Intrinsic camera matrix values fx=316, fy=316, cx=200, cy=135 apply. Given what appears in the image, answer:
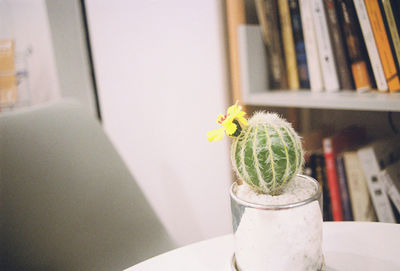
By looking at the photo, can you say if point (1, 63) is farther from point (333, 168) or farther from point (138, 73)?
point (333, 168)

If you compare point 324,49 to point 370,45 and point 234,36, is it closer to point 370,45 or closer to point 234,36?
point 370,45

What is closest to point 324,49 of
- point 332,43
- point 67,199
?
point 332,43

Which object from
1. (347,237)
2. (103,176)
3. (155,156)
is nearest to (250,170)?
(347,237)

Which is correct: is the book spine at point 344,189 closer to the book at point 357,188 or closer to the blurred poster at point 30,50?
the book at point 357,188

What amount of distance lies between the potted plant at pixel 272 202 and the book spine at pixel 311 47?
55 cm

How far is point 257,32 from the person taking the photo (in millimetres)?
956

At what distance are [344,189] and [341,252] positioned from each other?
17.7 inches

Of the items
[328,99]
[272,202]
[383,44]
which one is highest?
[383,44]

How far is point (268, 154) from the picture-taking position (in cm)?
37

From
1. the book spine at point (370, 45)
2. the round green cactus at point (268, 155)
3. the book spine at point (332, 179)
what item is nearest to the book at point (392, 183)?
the book spine at point (332, 179)

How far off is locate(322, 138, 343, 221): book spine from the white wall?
32 cm

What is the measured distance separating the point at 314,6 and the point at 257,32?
18cm

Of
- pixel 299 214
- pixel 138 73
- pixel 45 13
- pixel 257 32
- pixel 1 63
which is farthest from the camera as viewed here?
pixel 1 63

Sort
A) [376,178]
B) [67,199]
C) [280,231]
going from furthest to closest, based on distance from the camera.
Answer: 1. [376,178]
2. [67,199]
3. [280,231]
